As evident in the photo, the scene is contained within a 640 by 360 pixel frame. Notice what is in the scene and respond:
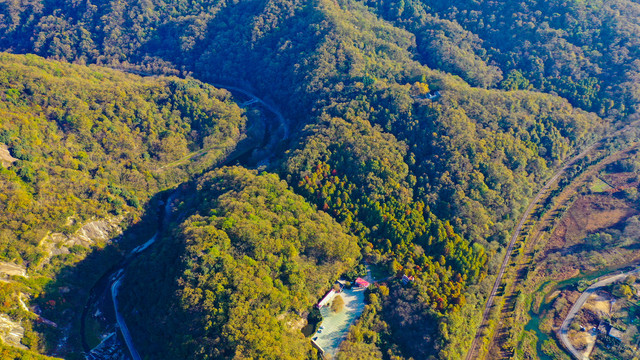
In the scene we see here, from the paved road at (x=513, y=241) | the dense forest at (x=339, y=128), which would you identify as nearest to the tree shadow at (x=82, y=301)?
the dense forest at (x=339, y=128)

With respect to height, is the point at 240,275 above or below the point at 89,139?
below

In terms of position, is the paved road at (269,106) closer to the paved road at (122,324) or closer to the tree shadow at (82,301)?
the tree shadow at (82,301)

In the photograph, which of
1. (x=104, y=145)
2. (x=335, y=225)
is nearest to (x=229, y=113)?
(x=104, y=145)

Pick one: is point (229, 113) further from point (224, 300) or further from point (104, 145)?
point (224, 300)

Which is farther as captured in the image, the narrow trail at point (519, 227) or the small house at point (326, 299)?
the narrow trail at point (519, 227)

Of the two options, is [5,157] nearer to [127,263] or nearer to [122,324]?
[127,263]

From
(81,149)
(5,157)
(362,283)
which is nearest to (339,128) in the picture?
(362,283)
